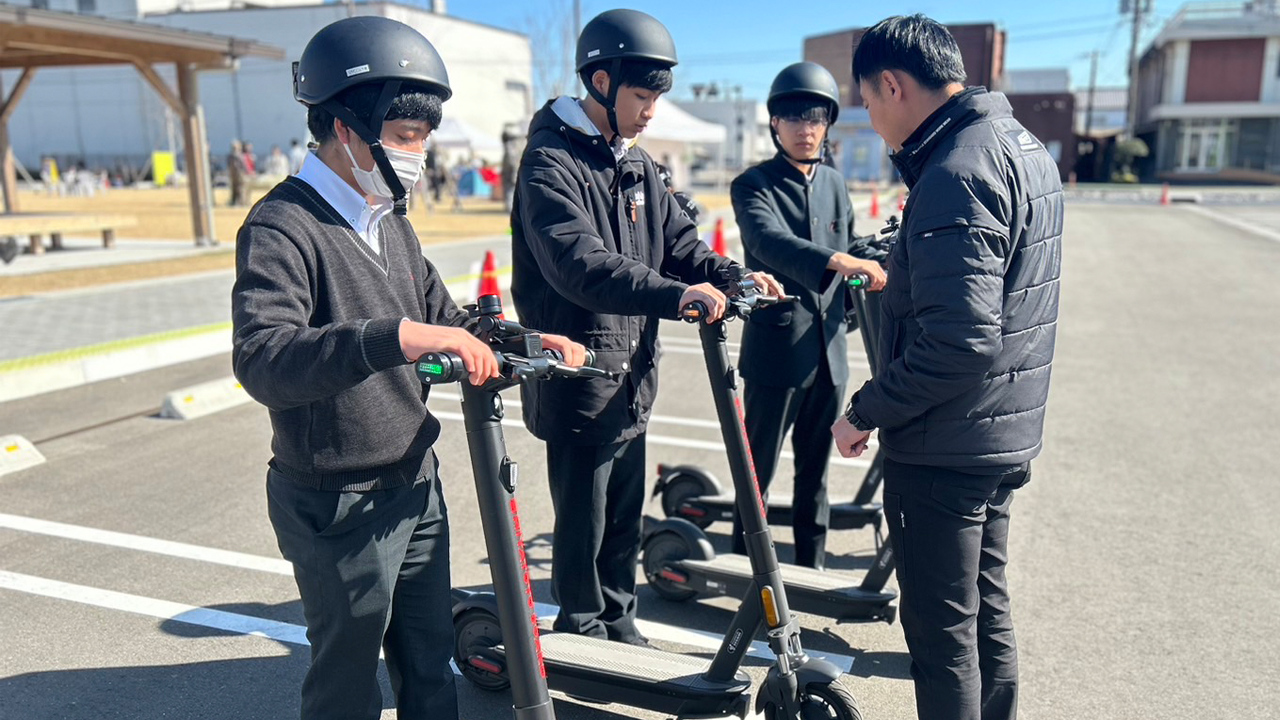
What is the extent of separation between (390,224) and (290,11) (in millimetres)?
59074

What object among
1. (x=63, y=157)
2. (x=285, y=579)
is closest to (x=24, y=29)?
(x=285, y=579)

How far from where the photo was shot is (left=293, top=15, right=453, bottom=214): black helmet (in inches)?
87.7

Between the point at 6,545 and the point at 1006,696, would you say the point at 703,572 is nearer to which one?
the point at 1006,696

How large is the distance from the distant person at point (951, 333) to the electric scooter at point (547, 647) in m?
0.42

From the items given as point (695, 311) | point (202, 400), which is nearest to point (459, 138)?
point (202, 400)

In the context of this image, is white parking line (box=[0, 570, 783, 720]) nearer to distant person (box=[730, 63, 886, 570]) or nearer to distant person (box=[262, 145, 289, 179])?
distant person (box=[730, 63, 886, 570])

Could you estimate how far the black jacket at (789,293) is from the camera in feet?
13.9

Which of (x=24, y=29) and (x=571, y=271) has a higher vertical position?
(x=24, y=29)

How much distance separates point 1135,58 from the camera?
195ft

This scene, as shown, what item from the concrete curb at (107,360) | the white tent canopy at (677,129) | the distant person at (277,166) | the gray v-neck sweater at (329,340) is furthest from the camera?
the distant person at (277,166)

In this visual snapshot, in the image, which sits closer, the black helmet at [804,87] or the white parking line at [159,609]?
the white parking line at [159,609]

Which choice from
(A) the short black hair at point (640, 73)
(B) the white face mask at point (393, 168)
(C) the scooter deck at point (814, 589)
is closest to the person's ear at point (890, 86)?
(A) the short black hair at point (640, 73)

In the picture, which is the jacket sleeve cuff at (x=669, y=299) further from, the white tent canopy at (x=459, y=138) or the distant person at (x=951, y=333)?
the white tent canopy at (x=459, y=138)

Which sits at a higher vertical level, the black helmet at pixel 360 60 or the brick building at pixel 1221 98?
the brick building at pixel 1221 98
